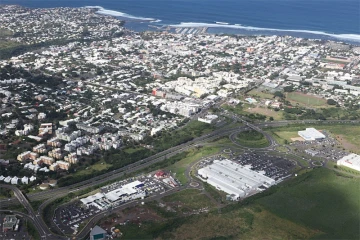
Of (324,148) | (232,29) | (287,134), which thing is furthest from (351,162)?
(232,29)

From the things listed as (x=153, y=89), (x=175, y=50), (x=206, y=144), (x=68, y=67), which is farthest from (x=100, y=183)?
(x=175, y=50)

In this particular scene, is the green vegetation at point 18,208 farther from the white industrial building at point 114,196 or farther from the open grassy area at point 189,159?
the open grassy area at point 189,159

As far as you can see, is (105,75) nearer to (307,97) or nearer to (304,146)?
(307,97)

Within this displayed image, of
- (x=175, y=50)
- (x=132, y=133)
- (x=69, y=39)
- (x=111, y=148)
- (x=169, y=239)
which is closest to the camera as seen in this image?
(x=169, y=239)

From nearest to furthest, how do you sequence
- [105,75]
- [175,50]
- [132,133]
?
[132,133], [105,75], [175,50]

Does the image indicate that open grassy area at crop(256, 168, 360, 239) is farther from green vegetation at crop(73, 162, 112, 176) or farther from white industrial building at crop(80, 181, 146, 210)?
green vegetation at crop(73, 162, 112, 176)

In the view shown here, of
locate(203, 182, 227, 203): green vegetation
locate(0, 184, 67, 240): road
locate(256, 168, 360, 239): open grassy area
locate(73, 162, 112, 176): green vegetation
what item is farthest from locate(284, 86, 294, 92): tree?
locate(0, 184, 67, 240): road
